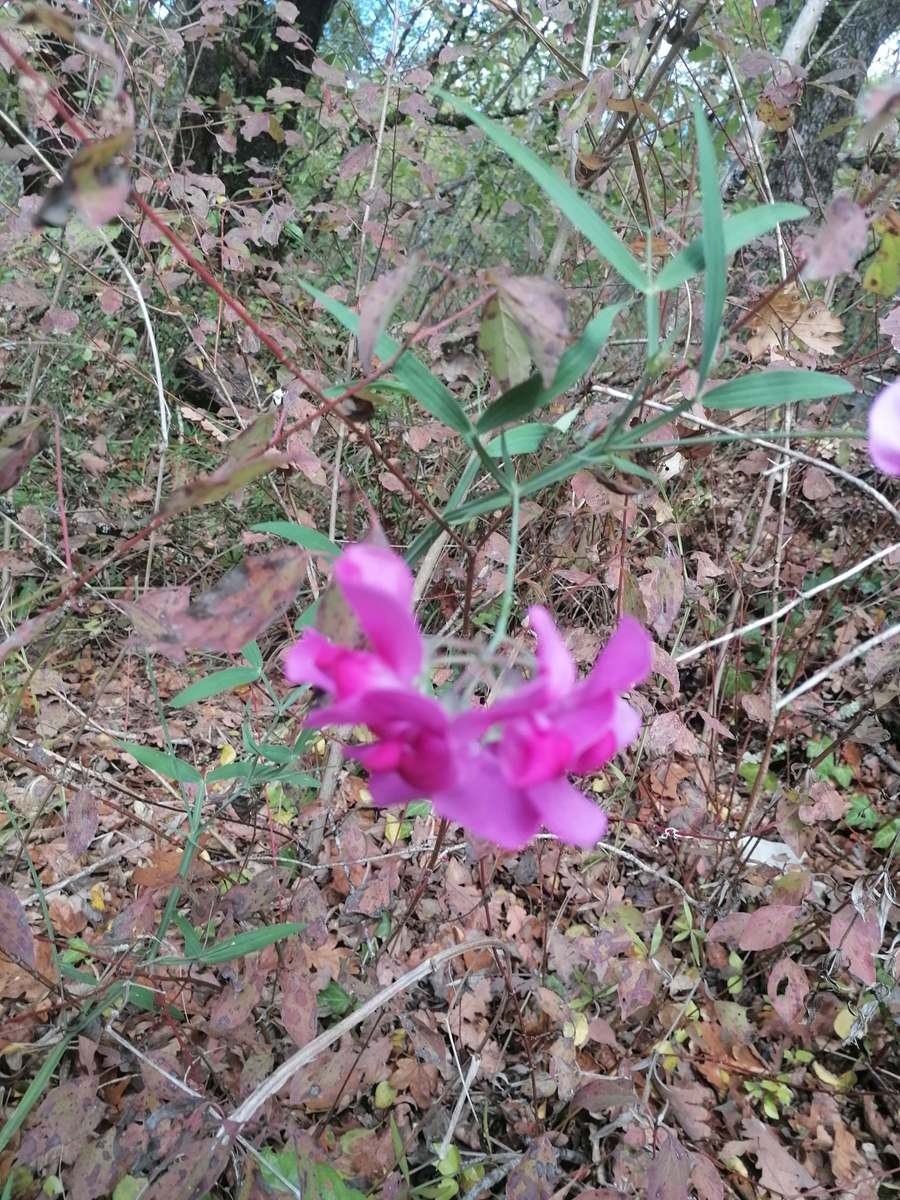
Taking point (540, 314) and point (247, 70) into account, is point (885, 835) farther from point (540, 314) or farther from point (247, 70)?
point (247, 70)

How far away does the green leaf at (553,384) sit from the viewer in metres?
0.59

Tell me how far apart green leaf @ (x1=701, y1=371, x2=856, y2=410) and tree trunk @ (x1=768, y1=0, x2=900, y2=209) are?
232 centimetres

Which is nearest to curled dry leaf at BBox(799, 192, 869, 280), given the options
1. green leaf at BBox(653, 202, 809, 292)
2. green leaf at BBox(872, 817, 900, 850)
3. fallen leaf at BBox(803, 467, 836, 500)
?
green leaf at BBox(653, 202, 809, 292)

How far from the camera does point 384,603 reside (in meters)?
0.40

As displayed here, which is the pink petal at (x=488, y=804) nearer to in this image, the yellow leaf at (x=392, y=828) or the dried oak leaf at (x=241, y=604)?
the dried oak leaf at (x=241, y=604)

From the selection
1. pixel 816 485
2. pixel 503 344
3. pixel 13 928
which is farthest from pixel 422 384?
pixel 816 485

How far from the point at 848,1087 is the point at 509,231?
11.4 feet

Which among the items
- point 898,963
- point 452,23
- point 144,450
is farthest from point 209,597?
point 452,23

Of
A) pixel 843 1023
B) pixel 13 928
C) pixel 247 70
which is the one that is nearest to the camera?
pixel 13 928

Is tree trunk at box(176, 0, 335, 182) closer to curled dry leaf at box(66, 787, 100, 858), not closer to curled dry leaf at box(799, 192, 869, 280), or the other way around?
curled dry leaf at box(66, 787, 100, 858)

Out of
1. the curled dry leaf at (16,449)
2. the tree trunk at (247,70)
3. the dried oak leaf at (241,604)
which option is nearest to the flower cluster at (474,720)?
the dried oak leaf at (241,604)

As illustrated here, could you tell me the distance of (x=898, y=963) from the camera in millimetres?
1327

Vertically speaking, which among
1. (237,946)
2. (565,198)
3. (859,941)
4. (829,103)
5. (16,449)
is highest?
(829,103)

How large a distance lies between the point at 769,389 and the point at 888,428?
100 millimetres
